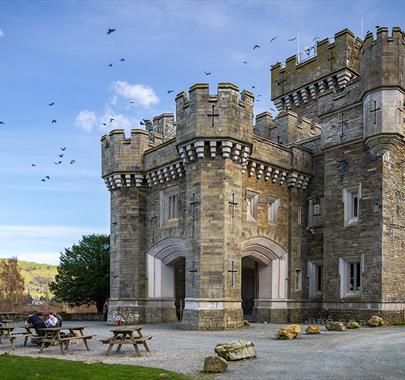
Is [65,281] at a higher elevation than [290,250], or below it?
below

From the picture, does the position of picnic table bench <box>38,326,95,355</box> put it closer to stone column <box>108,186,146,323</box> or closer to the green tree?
stone column <box>108,186,146,323</box>

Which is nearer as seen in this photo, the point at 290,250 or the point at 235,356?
the point at 235,356

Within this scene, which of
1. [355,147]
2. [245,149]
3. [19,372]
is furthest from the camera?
[355,147]

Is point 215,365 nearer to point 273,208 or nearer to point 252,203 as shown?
point 252,203

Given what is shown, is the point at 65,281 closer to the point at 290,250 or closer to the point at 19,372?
the point at 290,250

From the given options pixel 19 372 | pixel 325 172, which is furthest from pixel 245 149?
pixel 19 372

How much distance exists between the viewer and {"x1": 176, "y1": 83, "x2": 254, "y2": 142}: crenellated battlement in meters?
22.0

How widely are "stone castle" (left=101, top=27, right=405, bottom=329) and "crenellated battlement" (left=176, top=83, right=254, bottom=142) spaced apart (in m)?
0.05

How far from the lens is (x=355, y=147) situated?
24766mm

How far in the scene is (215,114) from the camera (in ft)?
72.4

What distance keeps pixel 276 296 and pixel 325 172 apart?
692 cm

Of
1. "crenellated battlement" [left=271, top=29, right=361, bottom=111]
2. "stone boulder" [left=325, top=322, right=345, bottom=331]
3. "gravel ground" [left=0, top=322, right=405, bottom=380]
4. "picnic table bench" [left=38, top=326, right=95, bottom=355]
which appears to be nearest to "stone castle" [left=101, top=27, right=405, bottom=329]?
"stone boulder" [left=325, top=322, right=345, bottom=331]

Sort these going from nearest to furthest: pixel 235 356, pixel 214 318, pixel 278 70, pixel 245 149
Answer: pixel 235 356, pixel 214 318, pixel 245 149, pixel 278 70

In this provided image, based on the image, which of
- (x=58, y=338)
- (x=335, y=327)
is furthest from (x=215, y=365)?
(x=335, y=327)
